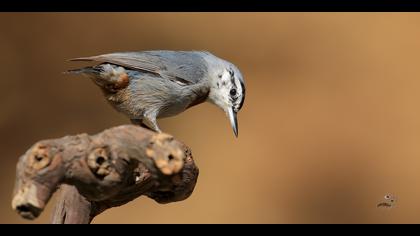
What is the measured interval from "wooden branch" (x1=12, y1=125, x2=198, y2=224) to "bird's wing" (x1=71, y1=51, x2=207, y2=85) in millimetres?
835

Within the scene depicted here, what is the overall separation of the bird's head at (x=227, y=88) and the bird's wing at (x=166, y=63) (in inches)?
2.8

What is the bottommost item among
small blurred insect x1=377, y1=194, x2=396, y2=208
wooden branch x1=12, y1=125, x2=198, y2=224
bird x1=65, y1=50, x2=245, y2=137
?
small blurred insect x1=377, y1=194, x2=396, y2=208

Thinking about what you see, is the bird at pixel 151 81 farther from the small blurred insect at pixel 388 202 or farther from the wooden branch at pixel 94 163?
the small blurred insect at pixel 388 202

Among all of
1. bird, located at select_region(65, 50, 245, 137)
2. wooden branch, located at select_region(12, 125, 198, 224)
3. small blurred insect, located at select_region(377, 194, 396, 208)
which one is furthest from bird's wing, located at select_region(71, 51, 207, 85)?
small blurred insect, located at select_region(377, 194, 396, 208)

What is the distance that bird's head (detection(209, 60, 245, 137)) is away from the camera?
2.74 metres

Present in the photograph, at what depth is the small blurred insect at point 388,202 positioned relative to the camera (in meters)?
3.17

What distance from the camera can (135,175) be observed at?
183 centimetres

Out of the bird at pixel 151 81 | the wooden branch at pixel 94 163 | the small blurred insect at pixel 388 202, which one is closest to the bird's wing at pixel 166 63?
the bird at pixel 151 81

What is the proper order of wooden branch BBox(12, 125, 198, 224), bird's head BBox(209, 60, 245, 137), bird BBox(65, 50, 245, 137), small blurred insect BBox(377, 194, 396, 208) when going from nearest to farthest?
wooden branch BBox(12, 125, 198, 224) → bird BBox(65, 50, 245, 137) → bird's head BBox(209, 60, 245, 137) → small blurred insect BBox(377, 194, 396, 208)

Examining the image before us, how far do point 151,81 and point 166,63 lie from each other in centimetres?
11

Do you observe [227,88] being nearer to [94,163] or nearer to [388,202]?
[388,202]

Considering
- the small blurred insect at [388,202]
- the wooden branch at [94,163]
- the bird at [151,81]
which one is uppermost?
the bird at [151,81]

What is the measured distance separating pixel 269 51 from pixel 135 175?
5.70 ft

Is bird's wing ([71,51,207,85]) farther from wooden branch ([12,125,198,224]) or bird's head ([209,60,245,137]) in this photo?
wooden branch ([12,125,198,224])
